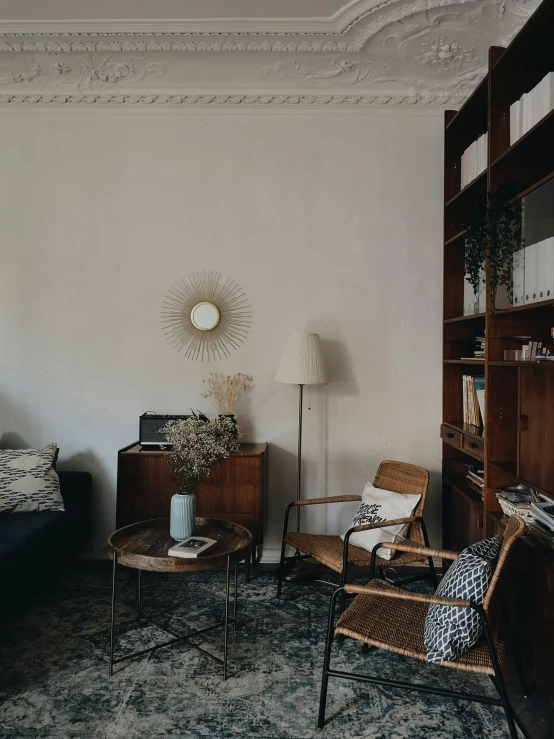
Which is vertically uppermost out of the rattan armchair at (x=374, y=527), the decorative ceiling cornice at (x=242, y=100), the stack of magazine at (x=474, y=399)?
the decorative ceiling cornice at (x=242, y=100)

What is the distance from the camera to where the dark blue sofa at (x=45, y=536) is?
2873mm

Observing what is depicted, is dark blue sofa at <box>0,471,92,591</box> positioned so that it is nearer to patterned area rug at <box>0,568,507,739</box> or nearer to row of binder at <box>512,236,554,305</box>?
patterned area rug at <box>0,568,507,739</box>

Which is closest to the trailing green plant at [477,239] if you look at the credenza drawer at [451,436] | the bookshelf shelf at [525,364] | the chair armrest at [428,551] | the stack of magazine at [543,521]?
the bookshelf shelf at [525,364]

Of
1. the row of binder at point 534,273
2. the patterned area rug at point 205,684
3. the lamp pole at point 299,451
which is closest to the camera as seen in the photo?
the patterned area rug at point 205,684

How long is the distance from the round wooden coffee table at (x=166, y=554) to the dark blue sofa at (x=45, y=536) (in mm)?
559

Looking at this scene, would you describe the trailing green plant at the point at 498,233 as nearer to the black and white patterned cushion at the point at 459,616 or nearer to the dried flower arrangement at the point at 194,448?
the black and white patterned cushion at the point at 459,616

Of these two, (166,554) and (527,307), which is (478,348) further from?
(166,554)

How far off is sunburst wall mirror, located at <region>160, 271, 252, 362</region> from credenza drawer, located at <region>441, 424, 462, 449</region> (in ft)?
5.04

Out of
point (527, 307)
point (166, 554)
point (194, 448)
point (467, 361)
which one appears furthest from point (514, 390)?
point (166, 554)

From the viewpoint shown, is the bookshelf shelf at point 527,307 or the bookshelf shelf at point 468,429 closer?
the bookshelf shelf at point 527,307

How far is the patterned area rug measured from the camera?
2.18 meters

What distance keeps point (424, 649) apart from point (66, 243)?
3.44m

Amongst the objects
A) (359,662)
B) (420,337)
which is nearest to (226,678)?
(359,662)

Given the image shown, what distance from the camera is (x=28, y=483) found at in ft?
11.3
